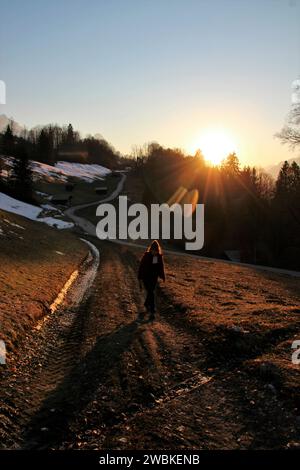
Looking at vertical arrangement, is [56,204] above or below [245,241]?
above

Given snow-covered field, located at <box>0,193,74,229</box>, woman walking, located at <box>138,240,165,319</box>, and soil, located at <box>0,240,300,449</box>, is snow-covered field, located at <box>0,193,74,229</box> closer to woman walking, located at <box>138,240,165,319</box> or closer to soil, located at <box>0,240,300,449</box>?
woman walking, located at <box>138,240,165,319</box>

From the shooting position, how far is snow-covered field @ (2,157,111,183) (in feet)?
425

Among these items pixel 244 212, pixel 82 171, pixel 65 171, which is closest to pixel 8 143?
pixel 65 171

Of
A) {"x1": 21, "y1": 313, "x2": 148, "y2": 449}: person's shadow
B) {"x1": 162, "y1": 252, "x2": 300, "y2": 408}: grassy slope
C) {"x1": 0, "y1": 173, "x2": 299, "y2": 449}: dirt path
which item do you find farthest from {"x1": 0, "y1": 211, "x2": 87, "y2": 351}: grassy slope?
{"x1": 162, "y1": 252, "x2": 300, "y2": 408}: grassy slope

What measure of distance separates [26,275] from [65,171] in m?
141

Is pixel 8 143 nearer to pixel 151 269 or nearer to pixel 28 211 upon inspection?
pixel 28 211

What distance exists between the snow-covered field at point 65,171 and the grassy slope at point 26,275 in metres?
79.4

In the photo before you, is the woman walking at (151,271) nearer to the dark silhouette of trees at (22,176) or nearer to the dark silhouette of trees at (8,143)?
the dark silhouette of trees at (22,176)

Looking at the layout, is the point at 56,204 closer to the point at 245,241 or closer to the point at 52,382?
the point at 245,241

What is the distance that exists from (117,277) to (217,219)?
57613mm

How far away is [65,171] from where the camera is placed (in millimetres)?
156500

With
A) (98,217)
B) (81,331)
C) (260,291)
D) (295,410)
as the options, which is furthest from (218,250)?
(295,410)

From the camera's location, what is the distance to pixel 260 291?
21047mm

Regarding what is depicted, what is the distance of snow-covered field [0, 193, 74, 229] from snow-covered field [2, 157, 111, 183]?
4434 centimetres
